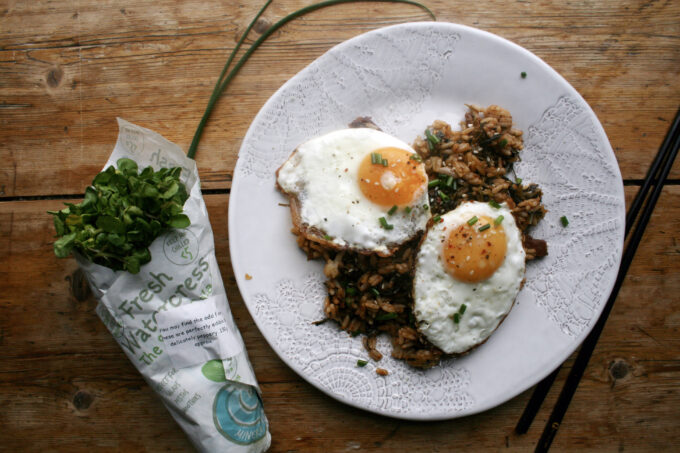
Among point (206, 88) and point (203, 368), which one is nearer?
point (203, 368)

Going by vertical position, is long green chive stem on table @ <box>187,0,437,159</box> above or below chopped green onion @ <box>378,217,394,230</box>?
above

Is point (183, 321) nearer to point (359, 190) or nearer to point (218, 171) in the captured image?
point (218, 171)

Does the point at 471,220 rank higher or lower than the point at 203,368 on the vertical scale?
higher

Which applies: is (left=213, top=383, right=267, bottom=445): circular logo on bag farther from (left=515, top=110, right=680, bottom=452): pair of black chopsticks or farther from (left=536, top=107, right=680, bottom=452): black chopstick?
(left=536, top=107, right=680, bottom=452): black chopstick

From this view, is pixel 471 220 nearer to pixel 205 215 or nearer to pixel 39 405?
pixel 205 215

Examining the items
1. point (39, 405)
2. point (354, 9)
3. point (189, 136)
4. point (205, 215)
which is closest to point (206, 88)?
point (189, 136)

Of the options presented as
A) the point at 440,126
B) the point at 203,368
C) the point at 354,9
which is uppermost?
the point at 354,9

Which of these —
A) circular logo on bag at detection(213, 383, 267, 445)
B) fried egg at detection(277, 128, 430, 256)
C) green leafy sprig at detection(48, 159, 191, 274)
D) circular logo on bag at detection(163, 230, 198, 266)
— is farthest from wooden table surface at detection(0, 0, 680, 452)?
fried egg at detection(277, 128, 430, 256)
